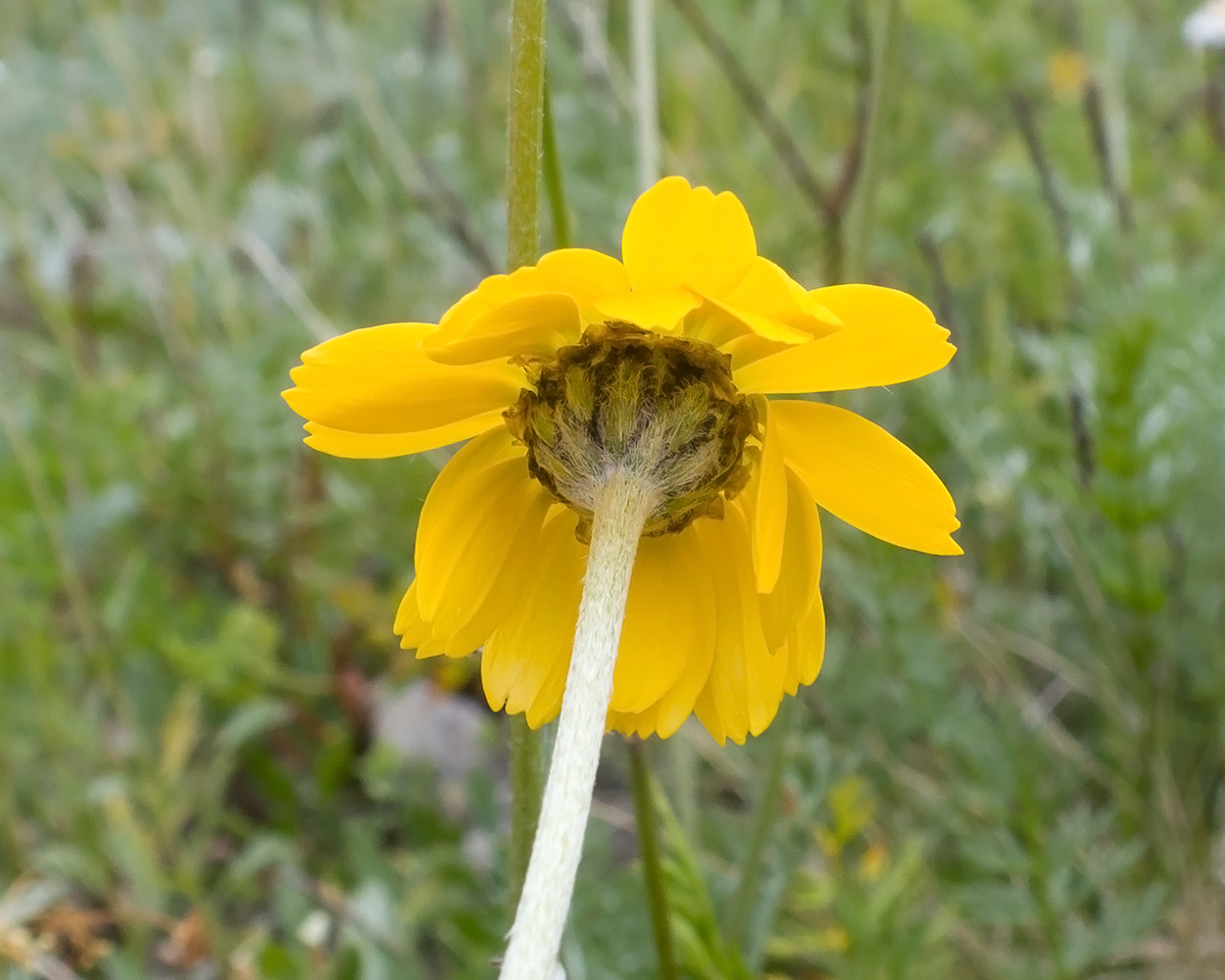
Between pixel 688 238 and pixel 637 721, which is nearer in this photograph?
pixel 688 238

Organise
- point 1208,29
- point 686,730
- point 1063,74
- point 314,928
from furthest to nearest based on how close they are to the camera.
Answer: point 1063,74
point 1208,29
point 686,730
point 314,928

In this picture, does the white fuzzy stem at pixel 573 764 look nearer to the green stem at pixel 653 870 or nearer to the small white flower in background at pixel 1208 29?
the green stem at pixel 653 870

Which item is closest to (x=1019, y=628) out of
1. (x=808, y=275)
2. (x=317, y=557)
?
(x=808, y=275)

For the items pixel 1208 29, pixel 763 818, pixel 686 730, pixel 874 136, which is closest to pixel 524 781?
pixel 763 818

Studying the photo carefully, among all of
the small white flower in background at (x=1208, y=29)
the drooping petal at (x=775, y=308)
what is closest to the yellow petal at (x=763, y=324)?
the drooping petal at (x=775, y=308)

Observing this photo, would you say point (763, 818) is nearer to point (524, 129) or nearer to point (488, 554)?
point (488, 554)

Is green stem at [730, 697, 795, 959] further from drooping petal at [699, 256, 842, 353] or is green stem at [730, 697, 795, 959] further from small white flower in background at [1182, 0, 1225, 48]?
small white flower in background at [1182, 0, 1225, 48]

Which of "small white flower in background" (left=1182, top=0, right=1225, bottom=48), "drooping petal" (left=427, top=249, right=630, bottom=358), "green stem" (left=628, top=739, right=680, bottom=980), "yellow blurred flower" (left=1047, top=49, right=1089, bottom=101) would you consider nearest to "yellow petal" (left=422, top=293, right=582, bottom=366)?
"drooping petal" (left=427, top=249, right=630, bottom=358)
